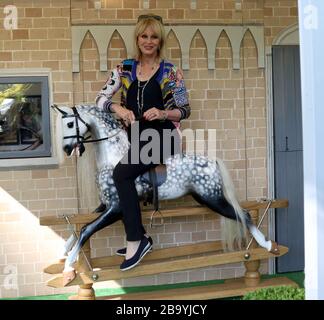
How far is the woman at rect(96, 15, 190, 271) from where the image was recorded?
162 inches

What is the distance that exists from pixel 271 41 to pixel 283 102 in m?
0.58

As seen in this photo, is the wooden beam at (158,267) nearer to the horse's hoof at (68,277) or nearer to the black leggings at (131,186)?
the horse's hoof at (68,277)

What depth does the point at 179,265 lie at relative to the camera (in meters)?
4.40

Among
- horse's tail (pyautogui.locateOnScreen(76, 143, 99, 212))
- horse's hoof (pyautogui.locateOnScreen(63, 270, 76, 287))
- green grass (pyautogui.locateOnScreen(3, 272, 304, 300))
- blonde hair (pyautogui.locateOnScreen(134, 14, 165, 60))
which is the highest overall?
blonde hair (pyautogui.locateOnScreen(134, 14, 165, 60))

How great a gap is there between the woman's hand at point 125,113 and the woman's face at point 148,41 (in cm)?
47

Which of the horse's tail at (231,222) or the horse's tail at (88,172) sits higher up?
the horse's tail at (88,172)

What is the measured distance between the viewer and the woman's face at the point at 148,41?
13.7 ft

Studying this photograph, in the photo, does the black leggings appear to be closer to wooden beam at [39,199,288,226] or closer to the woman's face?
wooden beam at [39,199,288,226]

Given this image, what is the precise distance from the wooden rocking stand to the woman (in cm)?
23

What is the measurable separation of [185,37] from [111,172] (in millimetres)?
1523

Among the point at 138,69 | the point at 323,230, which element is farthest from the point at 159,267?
the point at 323,230

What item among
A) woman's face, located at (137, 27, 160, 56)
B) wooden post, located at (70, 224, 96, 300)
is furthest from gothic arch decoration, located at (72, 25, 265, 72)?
wooden post, located at (70, 224, 96, 300)

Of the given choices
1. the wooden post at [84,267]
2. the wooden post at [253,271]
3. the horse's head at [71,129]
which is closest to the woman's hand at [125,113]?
the horse's head at [71,129]

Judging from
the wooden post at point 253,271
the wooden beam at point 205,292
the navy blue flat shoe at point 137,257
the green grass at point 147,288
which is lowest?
the green grass at point 147,288
